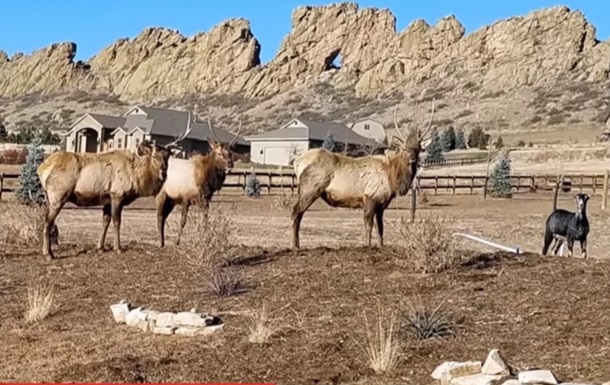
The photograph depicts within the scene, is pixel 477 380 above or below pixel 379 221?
below

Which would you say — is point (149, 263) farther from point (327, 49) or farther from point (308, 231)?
point (327, 49)

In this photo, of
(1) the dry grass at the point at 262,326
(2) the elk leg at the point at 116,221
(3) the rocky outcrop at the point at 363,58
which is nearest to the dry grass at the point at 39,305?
(1) the dry grass at the point at 262,326

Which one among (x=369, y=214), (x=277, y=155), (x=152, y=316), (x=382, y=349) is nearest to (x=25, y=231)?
(x=369, y=214)

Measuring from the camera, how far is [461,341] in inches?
368

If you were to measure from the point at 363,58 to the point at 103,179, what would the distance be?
543 ft

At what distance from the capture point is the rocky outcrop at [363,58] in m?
148

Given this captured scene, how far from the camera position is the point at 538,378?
7691 mm

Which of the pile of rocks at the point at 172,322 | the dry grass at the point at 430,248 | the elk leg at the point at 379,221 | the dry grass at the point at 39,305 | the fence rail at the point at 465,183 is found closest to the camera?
the pile of rocks at the point at 172,322

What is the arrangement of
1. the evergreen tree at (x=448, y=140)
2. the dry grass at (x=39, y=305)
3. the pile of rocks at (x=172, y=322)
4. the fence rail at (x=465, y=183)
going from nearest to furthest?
the pile of rocks at (x=172, y=322) → the dry grass at (x=39, y=305) → the fence rail at (x=465, y=183) → the evergreen tree at (x=448, y=140)

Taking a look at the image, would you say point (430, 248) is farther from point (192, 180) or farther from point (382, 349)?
point (192, 180)

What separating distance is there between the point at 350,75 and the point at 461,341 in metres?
159

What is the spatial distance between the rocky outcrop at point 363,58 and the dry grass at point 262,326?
126610 mm

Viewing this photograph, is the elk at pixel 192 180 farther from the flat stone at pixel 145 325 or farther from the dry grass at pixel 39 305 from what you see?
the flat stone at pixel 145 325

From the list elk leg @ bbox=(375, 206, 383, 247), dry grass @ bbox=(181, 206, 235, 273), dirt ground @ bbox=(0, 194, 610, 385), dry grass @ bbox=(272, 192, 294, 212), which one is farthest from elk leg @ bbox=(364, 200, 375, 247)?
dry grass @ bbox=(272, 192, 294, 212)
